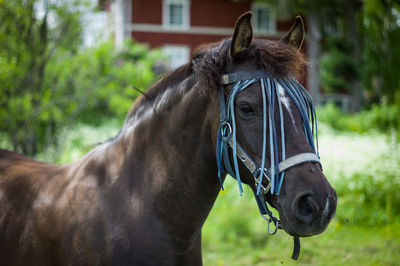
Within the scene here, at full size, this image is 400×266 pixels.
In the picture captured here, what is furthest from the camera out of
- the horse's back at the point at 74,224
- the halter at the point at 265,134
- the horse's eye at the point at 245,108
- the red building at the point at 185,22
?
the red building at the point at 185,22

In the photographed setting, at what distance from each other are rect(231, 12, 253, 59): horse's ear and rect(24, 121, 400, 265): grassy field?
7.44 feet

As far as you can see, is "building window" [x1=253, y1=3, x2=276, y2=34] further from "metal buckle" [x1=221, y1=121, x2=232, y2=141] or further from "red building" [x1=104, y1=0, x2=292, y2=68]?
"metal buckle" [x1=221, y1=121, x2=232, y2=141]

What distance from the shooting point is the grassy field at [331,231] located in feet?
15.8

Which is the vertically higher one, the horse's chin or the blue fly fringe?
the blue fly fringe

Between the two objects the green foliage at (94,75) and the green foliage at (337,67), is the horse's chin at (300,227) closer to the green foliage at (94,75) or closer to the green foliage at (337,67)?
the green foliage at (94,75)

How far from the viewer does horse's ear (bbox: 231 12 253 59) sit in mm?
1795

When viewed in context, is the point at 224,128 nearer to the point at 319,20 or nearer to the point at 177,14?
the point at 319,20

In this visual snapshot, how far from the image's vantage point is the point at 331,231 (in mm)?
5812

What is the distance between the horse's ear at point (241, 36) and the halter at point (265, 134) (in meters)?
0.14

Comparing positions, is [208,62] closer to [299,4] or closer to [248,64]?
[248,64]

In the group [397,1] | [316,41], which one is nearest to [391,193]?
[397,1]

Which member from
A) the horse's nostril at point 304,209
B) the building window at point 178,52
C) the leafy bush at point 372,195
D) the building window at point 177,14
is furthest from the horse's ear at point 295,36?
the building window at point 177,14

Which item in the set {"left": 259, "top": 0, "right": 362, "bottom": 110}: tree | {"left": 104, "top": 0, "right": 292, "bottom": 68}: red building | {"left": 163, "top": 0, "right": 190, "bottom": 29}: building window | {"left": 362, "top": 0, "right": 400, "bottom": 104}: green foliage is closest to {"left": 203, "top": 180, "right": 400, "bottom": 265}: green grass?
{"left": 362, "top": 0, "right": 400, "bottom": 104}: green foliage

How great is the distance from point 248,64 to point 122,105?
14.7ft
